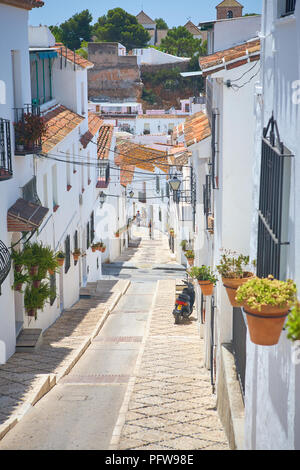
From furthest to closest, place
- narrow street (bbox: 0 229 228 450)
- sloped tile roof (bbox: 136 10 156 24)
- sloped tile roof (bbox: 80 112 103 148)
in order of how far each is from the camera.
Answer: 1. sloped tile roof (bbox: 136 10 156 24)
2. sloped tile roof (bbox: 80 112 103 148)
3. narrow street (bbox: 0 229 228 450)

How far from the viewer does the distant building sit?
18186 mm

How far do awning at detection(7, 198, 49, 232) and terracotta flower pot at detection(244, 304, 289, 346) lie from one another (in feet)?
26.6

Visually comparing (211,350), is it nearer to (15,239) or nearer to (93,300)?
(15,239)

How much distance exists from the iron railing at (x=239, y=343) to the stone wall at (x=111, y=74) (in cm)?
6545

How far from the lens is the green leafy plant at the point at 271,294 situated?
438 cm

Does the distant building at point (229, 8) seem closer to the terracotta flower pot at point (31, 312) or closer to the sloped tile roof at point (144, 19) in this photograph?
the terracotta flower pot at point (31, 312)

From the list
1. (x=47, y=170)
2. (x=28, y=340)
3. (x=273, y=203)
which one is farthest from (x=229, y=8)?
(x=273, y=203)

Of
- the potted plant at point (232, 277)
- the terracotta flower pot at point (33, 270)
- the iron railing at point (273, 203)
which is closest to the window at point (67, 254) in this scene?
the terracotta flower pot at point (33, 270)

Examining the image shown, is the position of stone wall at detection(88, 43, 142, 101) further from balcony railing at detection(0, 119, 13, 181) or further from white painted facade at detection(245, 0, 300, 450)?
white painted facade at detection(245, 0, 300, 450)

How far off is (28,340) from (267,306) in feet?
32.2

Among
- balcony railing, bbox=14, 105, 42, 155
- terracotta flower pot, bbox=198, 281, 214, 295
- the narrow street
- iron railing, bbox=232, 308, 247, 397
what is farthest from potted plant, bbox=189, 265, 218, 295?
balcony railing, bbox=14, 105, 42, 155

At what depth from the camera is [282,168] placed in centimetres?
480
